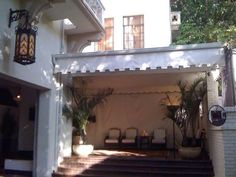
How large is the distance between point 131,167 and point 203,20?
1295 centimetres

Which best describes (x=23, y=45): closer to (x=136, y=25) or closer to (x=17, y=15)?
(x=17, y=15)

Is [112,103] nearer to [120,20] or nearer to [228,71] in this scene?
[120,20]

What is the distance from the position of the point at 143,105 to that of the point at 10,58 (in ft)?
30.7

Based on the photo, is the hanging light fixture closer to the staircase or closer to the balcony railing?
the balcony railing

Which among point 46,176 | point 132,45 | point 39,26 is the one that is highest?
point 132,45

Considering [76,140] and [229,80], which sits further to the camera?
[76,140]

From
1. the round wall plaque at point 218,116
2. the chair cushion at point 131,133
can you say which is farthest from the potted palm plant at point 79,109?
the round wall plaque at point 218,116

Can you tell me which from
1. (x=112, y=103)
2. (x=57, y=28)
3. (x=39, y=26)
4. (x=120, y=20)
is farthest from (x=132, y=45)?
(x=39, y=26)

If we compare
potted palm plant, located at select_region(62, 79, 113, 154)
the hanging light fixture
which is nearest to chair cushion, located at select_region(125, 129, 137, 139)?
potted palm plant, located at select_region(62, 79, 113, 154)

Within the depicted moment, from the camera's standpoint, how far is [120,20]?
18000 millimetres

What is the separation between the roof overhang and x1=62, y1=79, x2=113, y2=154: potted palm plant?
64.0 inches

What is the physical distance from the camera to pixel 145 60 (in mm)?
10609

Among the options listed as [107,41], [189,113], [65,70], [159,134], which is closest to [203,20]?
[107,41]

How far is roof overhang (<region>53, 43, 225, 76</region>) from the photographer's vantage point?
10.2 metres
